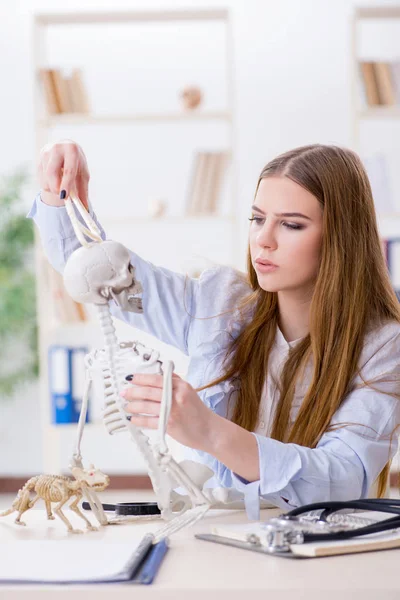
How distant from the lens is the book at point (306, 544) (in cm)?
102

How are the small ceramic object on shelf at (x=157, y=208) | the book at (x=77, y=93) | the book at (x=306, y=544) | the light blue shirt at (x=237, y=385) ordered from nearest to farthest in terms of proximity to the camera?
the book at (x=306, y=544) → the light blue shirt at (x=237, y=385) → the book at (x=77, y=93) → the small ceramic object on shelf at (x=157, y=208)

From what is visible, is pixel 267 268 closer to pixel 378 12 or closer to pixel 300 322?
pixel 300 322

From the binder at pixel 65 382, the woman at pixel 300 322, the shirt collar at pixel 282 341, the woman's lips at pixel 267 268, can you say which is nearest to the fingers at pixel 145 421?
the woman at pixel 300 322

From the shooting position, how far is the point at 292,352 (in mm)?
1714

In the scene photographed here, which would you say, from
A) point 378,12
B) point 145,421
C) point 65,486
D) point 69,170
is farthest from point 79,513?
point 378,12

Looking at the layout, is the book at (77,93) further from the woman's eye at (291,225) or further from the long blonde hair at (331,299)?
the woman's eye at (291,225)

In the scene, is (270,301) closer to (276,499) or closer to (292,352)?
(292,352)

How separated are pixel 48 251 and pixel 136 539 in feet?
2.42

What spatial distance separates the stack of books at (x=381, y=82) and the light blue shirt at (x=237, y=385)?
252cm

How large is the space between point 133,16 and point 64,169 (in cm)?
301

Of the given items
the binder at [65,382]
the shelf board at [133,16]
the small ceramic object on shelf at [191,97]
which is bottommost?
the binder at [65,382]

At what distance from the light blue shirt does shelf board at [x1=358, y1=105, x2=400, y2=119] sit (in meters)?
2.41

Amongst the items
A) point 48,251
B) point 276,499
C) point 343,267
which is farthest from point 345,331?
point 48,251

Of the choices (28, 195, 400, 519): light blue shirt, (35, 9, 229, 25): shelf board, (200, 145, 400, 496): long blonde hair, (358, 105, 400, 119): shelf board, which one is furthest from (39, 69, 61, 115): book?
(200, 145, 400, 496): long blonde hair
